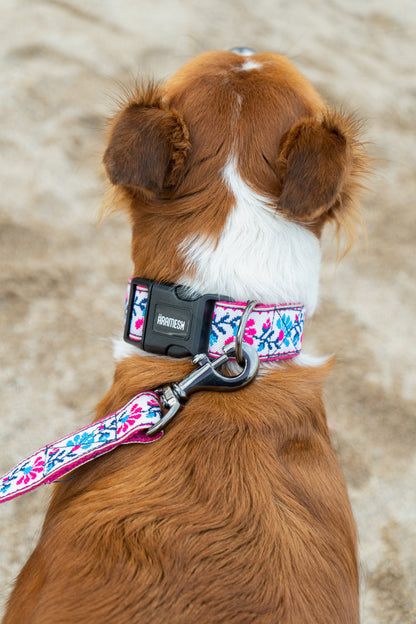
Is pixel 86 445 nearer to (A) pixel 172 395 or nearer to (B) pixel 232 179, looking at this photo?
(A) pixel 172 395

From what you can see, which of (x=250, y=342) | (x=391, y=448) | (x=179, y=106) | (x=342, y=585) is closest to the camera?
(x=342, y=585)

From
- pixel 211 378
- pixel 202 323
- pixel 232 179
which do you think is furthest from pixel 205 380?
pixel 232 179

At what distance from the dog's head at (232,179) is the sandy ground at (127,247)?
1149 millimetres

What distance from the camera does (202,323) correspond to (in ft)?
4.28

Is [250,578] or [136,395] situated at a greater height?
[136,395]

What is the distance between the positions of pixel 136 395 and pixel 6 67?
2781 mm

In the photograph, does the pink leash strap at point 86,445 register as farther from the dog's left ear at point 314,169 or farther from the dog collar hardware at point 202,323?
the dog's left ear at point 314,169

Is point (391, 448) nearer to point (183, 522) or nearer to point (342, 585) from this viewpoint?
point (342, 585)

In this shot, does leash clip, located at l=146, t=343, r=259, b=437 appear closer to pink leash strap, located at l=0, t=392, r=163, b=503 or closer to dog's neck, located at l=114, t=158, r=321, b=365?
pink leash strap, located at l=0, t=392, r=163, b=503

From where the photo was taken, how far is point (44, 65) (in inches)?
137

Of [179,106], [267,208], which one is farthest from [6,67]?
[267,208]

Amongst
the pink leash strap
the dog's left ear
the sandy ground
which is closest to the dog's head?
the dog's left ear

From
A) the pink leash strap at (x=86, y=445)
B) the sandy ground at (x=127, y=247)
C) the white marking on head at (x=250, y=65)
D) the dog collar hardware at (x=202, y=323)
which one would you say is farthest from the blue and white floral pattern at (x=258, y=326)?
the sandy ground at (x=127, y=247)

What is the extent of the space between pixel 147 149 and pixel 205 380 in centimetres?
53
